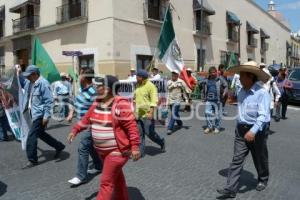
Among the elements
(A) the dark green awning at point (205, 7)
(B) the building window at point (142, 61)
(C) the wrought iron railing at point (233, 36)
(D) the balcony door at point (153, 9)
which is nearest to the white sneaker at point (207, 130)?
(B) the building window at point (142, 61)

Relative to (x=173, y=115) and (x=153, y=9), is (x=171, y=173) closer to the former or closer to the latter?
(x=173, y=115)

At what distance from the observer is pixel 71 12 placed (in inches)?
849

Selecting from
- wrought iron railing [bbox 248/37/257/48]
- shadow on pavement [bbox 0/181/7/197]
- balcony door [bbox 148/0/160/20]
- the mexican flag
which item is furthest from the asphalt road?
Answer: wrought iron railing [bbox 248/37/257/48]

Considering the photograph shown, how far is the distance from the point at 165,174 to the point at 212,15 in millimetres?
24281

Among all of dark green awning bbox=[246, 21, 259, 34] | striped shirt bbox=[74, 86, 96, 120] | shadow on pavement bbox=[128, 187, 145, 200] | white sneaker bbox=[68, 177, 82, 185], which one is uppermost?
dark green awning bbox=[246, 21, 259, 34]

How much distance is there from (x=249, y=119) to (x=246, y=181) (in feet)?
4.06

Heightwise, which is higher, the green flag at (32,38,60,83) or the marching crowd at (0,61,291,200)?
the green flag at (32,38,60,83)

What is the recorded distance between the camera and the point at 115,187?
4488 millimetres

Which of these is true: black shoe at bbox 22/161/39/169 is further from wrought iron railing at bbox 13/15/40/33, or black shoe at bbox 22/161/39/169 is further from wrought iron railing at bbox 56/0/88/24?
wrought iron railing at bbox 13/15/40/33

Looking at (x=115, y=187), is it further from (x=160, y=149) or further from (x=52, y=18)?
(x=52, y=18)

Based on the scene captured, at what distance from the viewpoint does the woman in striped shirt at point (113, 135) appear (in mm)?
4238

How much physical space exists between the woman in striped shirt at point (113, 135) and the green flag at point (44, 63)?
6.88 meters

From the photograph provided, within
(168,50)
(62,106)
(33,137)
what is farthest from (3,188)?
(168,50)

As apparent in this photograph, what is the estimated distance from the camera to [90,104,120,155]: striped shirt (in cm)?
432
